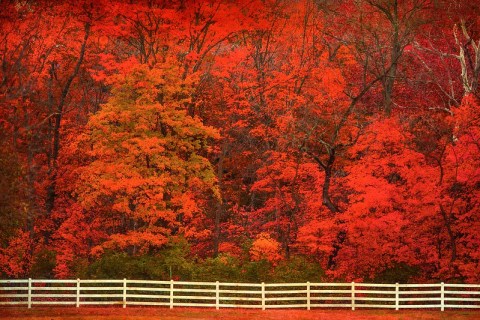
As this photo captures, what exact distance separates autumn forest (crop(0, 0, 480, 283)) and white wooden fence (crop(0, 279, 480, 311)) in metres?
1.16

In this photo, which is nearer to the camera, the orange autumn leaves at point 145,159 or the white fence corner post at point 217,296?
the white fence corner post at point 217,296

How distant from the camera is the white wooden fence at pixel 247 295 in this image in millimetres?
30250

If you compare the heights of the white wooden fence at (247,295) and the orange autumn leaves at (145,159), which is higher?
the orange autumn leaves at (145,159)

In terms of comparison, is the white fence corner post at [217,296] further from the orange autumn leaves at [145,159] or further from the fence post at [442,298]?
the fence post at [442,298]

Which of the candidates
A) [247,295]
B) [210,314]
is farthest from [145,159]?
[210,314]

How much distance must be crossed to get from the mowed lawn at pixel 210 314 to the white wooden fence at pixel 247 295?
0.42 m

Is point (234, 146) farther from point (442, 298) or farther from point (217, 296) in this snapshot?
point (442, 298)

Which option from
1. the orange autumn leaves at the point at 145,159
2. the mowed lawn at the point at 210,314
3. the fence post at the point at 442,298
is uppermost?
the orange autumn leaves at the point at 145,159

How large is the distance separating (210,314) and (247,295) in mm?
3607

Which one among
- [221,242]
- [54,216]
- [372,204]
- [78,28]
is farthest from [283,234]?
[78,28]

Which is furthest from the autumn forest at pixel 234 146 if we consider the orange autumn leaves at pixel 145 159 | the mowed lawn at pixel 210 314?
the mowed lawn at pixel 210 314

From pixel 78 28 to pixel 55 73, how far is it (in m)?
3.38

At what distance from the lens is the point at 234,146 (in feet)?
162

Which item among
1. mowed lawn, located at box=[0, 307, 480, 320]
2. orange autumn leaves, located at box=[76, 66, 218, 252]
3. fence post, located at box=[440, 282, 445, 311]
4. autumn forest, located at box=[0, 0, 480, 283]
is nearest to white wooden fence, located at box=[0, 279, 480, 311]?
fence post, located at box=[440, 282, 445, 311]
